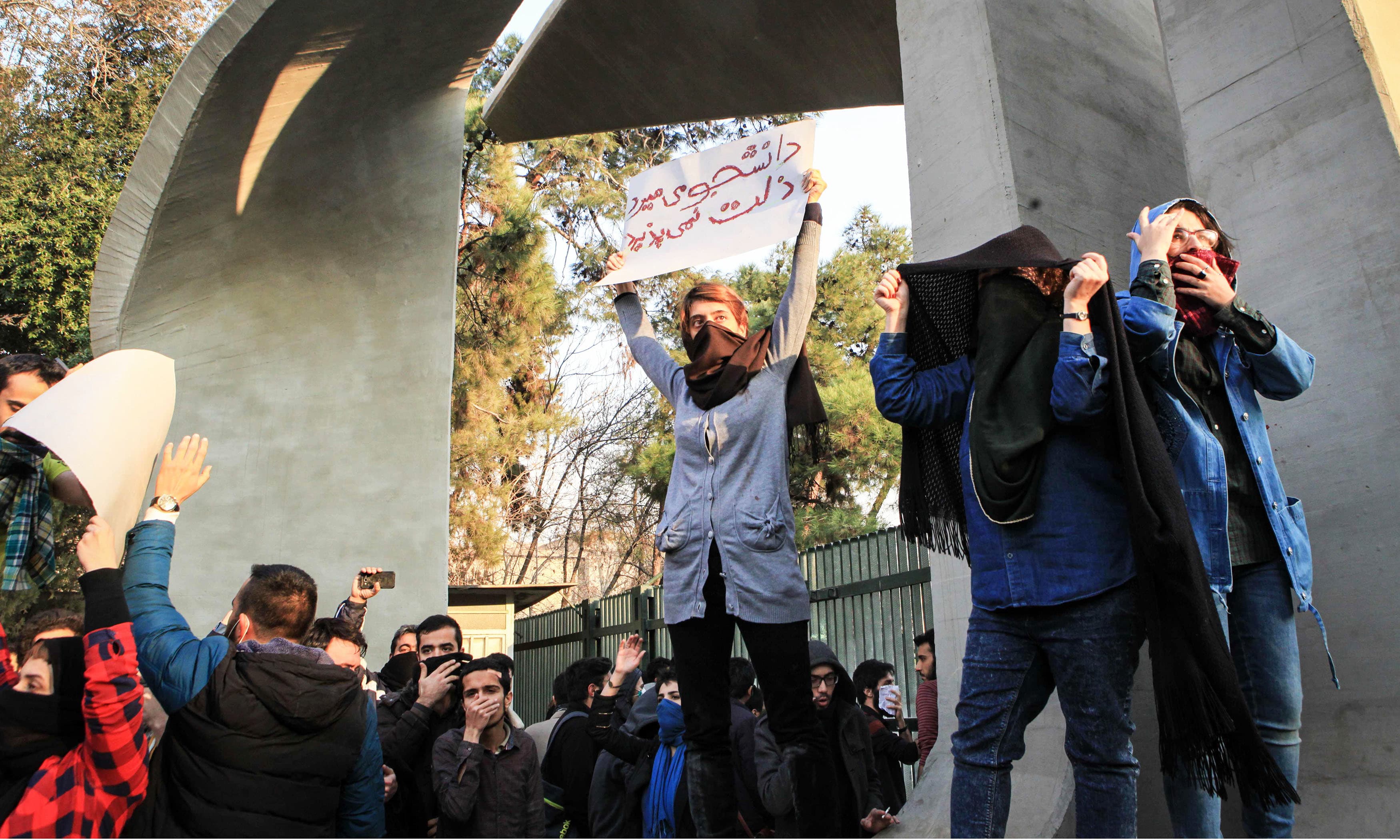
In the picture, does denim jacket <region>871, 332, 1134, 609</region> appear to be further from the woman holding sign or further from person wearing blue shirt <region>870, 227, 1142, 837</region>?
the woman holding sign

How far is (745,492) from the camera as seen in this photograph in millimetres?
2689

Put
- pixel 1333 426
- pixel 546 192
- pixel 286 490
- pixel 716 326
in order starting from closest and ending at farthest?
pixel 1333 426, pixel 716 326, pixel 286 490, pixel 546 192

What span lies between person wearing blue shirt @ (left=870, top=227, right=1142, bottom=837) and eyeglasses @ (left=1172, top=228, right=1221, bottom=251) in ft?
1.25

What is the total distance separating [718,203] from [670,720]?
186 centimetres

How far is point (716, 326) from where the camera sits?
296 cm

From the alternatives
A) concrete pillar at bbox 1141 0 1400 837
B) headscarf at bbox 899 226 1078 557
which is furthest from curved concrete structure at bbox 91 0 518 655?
concrete pillar at bbox 1141 0 1400 837

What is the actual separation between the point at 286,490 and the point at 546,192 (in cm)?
1358

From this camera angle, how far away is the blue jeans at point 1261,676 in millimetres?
2115

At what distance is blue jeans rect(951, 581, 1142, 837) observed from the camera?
6.30 ft

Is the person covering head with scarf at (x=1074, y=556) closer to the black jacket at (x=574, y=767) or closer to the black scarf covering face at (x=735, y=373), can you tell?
the black scarf covering face at (x=735, y=373)

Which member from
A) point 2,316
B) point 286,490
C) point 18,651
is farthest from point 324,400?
point 2,316

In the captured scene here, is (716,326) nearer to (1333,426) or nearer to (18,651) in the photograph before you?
(1333,426)

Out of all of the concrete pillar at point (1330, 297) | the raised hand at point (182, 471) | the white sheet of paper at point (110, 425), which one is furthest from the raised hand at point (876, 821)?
the white sheet of paper at point (110, 425)

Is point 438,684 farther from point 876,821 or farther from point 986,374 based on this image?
point 986,374
